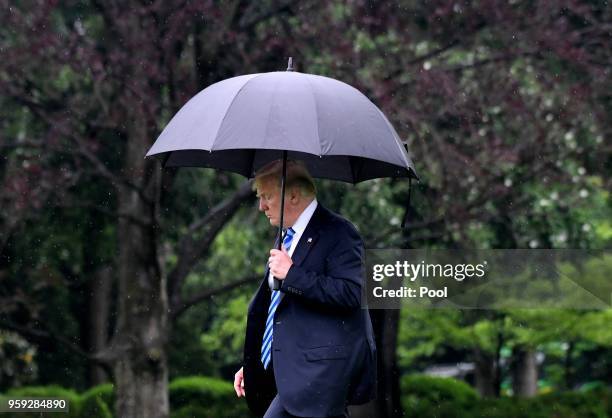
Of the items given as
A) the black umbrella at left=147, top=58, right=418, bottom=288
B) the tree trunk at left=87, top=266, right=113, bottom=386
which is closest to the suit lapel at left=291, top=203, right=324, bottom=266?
the black umbrella at left=147, top=58, right=418, bottom=288

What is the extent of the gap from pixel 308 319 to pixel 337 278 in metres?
0.19

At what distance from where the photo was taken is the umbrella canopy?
158 inches

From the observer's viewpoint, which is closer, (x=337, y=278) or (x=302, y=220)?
(x=337, y=278)

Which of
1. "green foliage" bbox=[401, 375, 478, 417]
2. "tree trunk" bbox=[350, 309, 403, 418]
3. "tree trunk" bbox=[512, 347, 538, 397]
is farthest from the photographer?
"tree trunk" bbox=[512, 347, 538, 397]

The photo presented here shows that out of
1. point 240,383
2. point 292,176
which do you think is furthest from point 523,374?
point 292,176

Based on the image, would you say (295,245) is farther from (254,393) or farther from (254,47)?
(254,47)

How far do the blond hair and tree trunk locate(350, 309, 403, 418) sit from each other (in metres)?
6.94

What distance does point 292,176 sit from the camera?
4195 mm

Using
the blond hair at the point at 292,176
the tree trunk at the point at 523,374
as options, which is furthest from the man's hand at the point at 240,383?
the tree trunk at the point at 523,374

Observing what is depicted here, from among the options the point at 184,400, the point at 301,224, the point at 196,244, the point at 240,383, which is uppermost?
the point at 196,244

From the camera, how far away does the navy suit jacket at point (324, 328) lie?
12.9 feet

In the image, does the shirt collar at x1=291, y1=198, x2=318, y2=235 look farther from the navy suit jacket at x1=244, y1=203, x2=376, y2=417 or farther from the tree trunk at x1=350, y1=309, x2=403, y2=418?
the tree trunk at x1=350, y1=309, x2=403, y2=418

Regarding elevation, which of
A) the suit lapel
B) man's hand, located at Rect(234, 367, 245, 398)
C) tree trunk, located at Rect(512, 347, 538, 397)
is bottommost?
tree trunk, located at Rect(512, 347, 538, 397)

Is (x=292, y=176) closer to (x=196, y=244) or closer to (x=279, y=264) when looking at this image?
(x=279, y=264)
